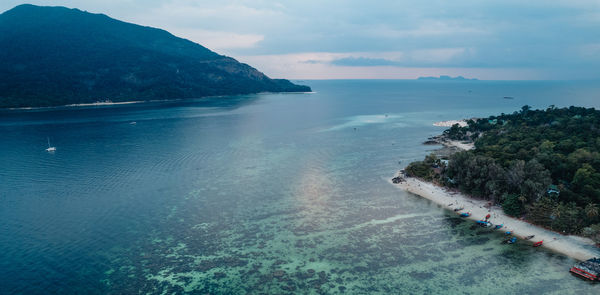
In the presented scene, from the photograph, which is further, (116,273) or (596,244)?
(596,244)

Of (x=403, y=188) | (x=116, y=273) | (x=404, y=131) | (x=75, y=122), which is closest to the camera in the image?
(x=116, y=273)

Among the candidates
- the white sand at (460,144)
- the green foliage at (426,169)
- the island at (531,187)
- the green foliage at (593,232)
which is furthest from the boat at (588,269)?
the white sand at (460,144)

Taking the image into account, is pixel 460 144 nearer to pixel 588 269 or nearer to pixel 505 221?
Result: pixel 505 221

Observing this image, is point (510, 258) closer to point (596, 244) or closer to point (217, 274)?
point (596, 244)

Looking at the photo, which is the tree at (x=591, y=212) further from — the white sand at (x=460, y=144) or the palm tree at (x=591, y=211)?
the white sand at (x=460, y=144)

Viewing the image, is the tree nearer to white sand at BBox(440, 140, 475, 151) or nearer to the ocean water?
the ocean water

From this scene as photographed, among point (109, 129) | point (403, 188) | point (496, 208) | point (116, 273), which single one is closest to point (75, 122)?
point (109, 129)

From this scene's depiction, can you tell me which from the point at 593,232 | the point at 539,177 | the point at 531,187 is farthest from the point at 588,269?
the point at 539,177
